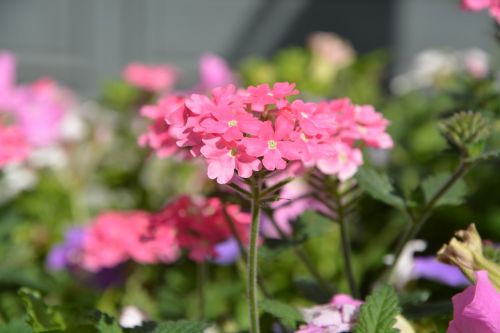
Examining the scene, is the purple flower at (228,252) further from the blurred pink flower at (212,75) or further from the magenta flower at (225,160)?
the magenta flower at (225,160)

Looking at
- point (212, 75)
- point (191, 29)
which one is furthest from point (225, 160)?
point (191, 29)

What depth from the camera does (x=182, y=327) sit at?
621mm

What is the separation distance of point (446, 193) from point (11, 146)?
533 millimetres

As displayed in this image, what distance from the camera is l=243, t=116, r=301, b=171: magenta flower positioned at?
0.58 m

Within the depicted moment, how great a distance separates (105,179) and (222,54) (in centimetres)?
257

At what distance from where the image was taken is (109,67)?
432cm

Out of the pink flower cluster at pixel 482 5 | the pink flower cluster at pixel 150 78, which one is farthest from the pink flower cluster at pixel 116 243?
the pink flower cluster at pixel 150 78

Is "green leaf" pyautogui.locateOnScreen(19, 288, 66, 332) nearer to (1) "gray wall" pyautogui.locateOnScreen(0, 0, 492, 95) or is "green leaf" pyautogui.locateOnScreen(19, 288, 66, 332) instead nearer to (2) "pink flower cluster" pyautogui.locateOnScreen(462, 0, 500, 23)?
(2) "pink flower cluster" pyautogui.locateOnScreen(462, 0, 500, 23)

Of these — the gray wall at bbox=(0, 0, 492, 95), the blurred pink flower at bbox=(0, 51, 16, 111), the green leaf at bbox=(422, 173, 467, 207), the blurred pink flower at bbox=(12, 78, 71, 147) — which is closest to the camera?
the green leaf at bbox=(422, 173, 467, 207)

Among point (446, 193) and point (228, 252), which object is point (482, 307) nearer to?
point (446, 193)

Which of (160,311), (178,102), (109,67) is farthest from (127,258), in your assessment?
(109,67)

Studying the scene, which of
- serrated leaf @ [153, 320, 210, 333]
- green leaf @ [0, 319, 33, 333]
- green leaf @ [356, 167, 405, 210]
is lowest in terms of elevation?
serrated leaf @ [153, 320, 210, 333]

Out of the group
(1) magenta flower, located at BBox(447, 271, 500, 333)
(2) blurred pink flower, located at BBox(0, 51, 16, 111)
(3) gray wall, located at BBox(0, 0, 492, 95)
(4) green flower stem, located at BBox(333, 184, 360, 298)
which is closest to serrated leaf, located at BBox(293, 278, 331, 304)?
(4) green flower stem, located at BBox(333, 184, 360, 298)

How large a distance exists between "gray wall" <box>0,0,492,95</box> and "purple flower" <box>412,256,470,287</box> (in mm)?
3260
